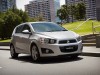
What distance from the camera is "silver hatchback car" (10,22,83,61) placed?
472 inches

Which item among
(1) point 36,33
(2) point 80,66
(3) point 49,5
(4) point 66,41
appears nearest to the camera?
(2) point 80,66

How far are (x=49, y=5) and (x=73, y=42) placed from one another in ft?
586

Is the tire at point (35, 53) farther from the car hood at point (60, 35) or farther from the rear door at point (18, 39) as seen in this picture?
the rear door at point (18, 39)

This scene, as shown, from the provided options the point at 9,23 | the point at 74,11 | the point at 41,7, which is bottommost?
the point at 41,7

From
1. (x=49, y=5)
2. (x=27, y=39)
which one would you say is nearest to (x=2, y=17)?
(x=27, y=39)

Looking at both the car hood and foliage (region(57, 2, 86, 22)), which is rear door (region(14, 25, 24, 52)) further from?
foliage (region(57, 2, 86, 22))

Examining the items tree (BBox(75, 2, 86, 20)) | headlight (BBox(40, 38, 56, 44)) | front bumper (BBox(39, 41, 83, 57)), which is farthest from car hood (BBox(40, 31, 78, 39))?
tree (BBox(75, 2, 86, 20))

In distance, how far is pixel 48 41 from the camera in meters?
12.1

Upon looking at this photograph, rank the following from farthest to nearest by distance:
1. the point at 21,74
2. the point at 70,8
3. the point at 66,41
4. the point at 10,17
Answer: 1. the point at 70,8
2. the point at 10,17
3. the point at 66,41
4. the point at 21,74

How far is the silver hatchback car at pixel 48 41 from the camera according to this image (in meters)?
12.0

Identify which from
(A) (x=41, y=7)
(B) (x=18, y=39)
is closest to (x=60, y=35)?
(B) (x=18, y=39)

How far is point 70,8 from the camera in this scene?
102 m

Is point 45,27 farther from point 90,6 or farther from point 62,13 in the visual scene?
point 90,6

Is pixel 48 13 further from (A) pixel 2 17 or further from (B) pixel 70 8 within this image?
(A) pixel 2 17
